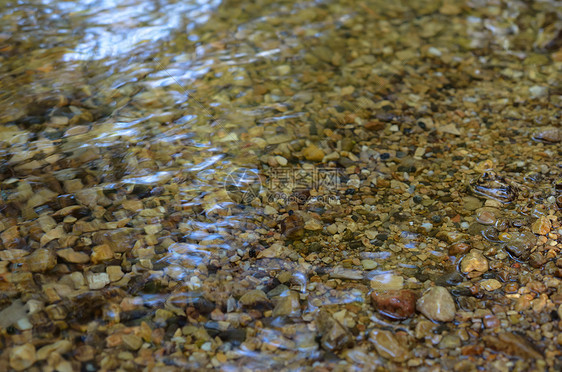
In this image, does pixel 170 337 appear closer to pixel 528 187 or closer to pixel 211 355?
pixel 211 355

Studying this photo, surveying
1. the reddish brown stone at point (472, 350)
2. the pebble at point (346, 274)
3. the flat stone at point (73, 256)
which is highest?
the flat stone at point (73, 256)

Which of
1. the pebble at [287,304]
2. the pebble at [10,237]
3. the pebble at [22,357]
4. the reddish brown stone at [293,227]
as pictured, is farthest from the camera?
the reddish brown stone at [293,227]

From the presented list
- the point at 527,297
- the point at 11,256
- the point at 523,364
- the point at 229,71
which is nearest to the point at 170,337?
the point at 11,256

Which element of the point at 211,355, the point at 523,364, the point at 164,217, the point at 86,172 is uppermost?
the point at 86,172

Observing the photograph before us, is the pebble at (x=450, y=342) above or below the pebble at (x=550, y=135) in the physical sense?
below

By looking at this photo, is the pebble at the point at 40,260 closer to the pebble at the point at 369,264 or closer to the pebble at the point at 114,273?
the pebble at the point at 114,273

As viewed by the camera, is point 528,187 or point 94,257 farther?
point 528,187

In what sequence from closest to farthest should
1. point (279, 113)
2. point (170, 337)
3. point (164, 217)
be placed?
1. point (170, 337)
2. point (164, 217)
3. point (279, 113)

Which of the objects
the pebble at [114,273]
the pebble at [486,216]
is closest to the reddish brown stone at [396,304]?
the pebble at [486,216]

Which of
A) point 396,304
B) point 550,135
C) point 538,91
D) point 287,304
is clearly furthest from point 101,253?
point 538,91
